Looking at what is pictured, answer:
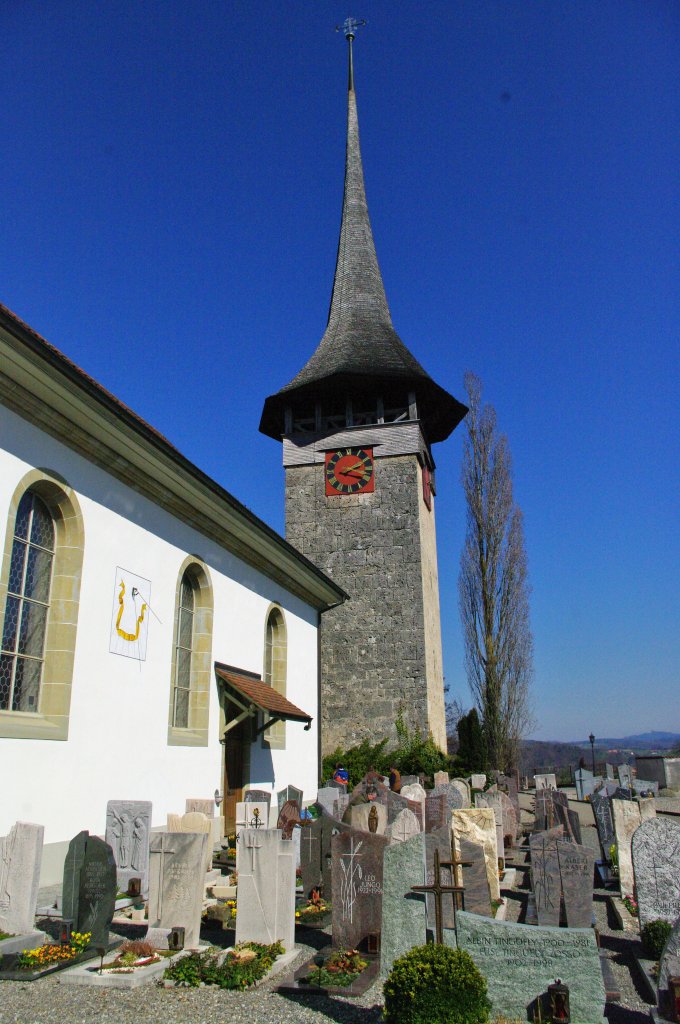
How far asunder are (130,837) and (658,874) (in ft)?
18.1

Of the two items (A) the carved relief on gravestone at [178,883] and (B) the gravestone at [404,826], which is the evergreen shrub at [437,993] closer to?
(A) the carved relief on gravestone at [178,883]

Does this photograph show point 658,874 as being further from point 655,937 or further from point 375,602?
point 375,602

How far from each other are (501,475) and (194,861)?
24.1 m

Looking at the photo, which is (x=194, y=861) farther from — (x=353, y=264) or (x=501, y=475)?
(x=353, y=264)

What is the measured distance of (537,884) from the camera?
304 inches

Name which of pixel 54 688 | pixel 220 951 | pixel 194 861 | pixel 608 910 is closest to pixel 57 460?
pixel 54 688

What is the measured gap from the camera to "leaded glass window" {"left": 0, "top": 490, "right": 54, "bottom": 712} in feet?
28.0

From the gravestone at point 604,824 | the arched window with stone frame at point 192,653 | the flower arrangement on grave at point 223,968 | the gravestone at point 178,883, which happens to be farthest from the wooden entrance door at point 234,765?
the flower arrangement on grave at point 223,968

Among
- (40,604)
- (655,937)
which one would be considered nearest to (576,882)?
(655,937)

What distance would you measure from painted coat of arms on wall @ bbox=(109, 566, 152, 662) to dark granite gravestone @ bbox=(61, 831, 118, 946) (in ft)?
11.1

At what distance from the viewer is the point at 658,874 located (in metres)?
7.21

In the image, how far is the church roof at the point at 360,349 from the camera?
2592cm

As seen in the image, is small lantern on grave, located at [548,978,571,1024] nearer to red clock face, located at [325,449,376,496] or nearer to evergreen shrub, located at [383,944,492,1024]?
evergreen shrub, located at [383,944,492,1024]

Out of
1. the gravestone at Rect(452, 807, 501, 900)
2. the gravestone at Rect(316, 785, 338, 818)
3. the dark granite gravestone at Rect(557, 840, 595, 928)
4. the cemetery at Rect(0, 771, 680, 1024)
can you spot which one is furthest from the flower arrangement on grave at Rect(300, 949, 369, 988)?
the gravestone at Rect(316, 785, 338, 818)
